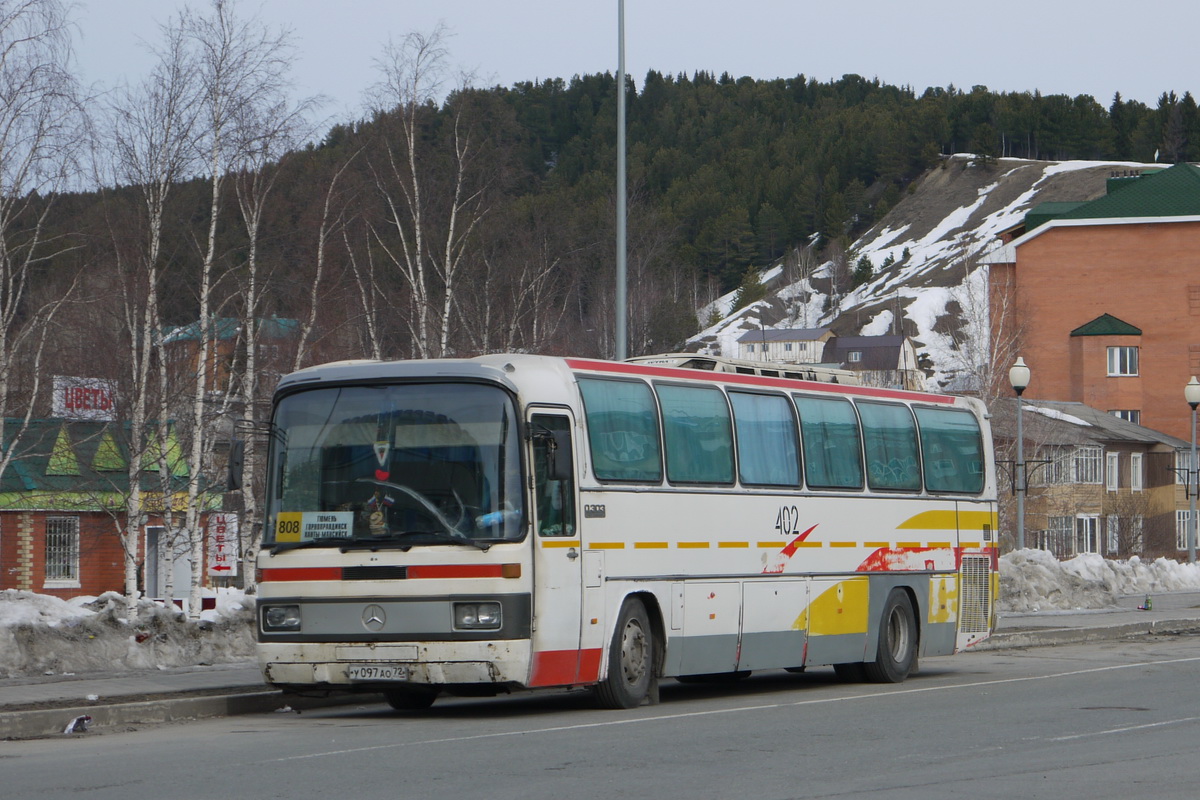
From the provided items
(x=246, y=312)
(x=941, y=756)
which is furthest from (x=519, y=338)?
(x=941, y=756)

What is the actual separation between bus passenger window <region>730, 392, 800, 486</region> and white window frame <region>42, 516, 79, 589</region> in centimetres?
2472

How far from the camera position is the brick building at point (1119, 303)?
88812mm

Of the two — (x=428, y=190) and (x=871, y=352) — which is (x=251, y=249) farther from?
(x=871, y=352)

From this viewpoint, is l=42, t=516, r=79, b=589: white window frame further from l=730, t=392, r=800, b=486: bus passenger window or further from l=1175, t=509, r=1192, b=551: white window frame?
l=1175, t=509, r=1192, b=551: white window frame

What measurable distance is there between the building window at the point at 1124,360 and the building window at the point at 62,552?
65499mm

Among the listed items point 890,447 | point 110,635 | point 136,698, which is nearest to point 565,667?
point 136,698

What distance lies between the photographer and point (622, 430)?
14797mm

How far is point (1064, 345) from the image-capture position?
90.8m

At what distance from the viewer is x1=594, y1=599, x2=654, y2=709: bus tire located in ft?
47.1

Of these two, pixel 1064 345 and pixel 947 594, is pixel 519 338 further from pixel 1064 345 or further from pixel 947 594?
pixel 1064 345

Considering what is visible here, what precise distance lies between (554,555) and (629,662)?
5.10 ft

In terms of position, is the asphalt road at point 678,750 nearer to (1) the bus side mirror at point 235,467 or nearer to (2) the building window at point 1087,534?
(1) the bus side mirror at point 235,467

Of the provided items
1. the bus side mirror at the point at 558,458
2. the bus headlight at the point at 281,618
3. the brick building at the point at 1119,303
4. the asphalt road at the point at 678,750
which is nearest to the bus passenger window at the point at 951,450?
the asphalt road at the point at 678,750

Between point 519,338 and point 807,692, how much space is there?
23375mm
